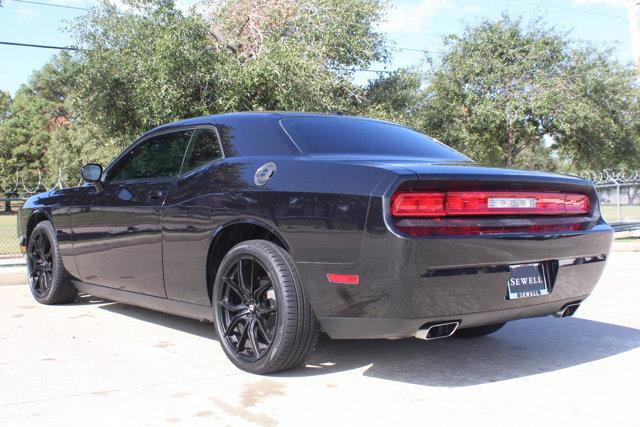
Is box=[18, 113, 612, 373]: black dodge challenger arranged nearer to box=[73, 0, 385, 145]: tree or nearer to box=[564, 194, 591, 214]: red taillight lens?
box=[564, 194, 591, 214]: red taillight lens

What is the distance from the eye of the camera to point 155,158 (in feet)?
16.2

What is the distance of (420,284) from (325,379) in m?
0.93

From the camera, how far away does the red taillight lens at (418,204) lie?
320cm

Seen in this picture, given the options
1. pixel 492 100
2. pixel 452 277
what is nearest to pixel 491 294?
pixel 452 277

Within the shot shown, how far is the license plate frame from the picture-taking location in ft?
11.5

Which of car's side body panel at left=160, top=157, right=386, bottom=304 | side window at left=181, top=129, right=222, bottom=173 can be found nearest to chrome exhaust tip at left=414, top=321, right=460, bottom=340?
car's side body panel at left=160, top=157, right=386, bottom=304

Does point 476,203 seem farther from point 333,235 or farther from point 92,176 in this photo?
point 92,176

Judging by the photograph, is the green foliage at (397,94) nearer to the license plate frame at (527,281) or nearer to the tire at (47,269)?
the tire at (47,269)

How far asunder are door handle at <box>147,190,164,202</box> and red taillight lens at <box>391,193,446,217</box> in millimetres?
1899

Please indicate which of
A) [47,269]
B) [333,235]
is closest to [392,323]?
[333,235]

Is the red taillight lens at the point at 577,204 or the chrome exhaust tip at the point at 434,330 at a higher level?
the red taillight lens at the point at 577,204

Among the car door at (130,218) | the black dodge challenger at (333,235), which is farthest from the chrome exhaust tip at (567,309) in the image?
the car door at (130,218)

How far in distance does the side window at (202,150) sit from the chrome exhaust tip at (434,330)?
1759 millimetres

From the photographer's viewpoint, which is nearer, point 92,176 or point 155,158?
point 155,158
